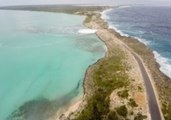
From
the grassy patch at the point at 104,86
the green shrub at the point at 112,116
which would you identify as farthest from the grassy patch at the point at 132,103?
the green shrub at the point at 112,116

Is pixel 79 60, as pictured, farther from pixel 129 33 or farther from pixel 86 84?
pixel 129 33

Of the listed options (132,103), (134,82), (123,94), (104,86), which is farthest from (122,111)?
(134,82)

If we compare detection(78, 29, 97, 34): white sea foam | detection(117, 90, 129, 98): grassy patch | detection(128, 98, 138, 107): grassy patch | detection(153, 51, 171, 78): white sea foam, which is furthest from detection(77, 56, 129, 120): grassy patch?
detection(78, 29, 97, 34): white sea foam

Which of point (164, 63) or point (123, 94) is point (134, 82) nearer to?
point (123, 94)

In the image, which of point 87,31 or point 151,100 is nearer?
point 151,100

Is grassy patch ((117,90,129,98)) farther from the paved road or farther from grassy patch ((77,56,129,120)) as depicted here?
the paved road

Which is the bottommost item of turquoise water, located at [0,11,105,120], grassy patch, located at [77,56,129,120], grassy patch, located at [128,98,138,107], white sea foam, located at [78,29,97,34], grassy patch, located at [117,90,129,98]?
white sea foam, located at [78,29,97,34]
